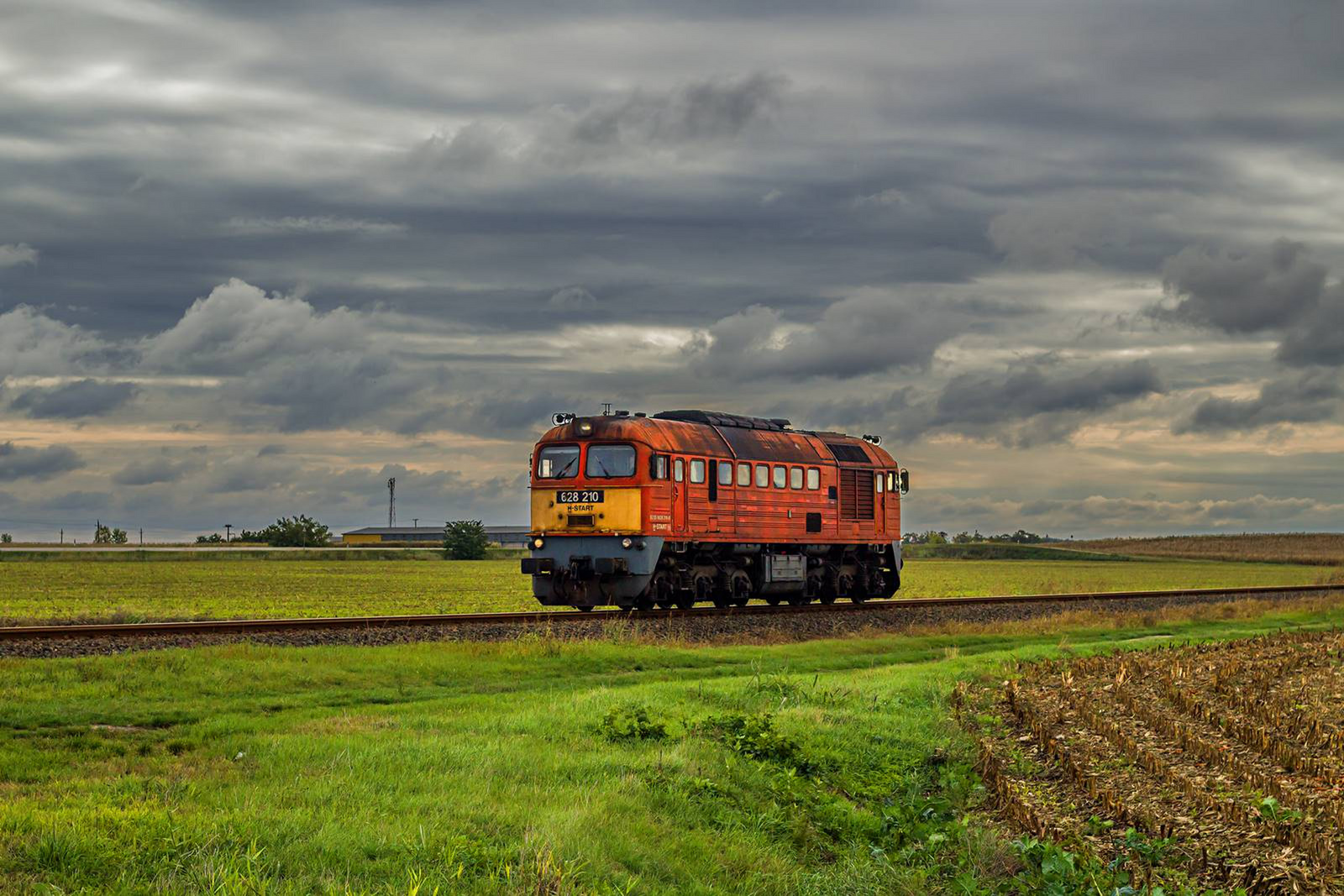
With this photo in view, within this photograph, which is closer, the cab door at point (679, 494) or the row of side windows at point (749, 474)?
the row of side windows at point (749, 474)

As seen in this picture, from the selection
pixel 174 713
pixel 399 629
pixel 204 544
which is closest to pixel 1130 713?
pixel 174 713

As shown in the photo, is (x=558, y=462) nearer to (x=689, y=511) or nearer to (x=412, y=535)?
(x=689, y=511)

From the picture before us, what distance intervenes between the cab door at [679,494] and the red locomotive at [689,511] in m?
0.04

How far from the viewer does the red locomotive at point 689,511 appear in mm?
33094

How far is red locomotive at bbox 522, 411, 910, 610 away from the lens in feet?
109

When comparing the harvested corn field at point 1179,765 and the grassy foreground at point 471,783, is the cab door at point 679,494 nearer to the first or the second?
the grassy foreground at point 471,783

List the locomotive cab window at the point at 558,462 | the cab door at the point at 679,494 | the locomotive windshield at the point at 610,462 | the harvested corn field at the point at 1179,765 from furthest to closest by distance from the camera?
the locomotive cab window at the point at 558,462 < the cab door at the point at 679,494 < the locomotive windshield at the point at 610,462 < the harvested corn field at the point at 1179,765

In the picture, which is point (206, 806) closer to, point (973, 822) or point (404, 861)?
point (404, 861)

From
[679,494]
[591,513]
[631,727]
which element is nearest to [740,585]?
[679,494]

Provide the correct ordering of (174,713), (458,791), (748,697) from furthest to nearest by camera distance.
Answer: (748,697) → (174,713) → (458,791)

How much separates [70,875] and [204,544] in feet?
474

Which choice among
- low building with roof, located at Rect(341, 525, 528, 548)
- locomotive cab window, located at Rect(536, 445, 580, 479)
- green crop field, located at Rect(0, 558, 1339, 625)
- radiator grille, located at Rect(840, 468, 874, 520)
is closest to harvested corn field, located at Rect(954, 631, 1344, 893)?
locomotive cab window, located at Rect(536, 445, 580, 479)

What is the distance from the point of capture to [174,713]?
652 inches

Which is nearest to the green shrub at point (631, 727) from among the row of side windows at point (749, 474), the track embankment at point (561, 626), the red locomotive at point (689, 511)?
the track embankment at point (561, 626)
